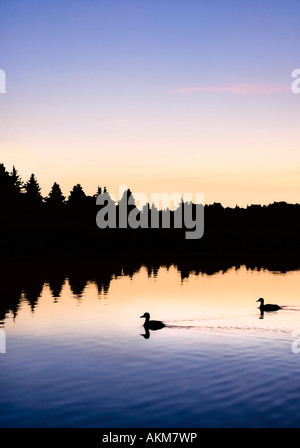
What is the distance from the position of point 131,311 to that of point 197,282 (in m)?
27.4

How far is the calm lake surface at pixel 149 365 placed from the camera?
1948 centimetres

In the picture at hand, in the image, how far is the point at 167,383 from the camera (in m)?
23.7

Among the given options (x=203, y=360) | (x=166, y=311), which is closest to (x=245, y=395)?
(x=203, y=360)

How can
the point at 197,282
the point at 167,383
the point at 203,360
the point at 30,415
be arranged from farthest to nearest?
the point at 197,282 → the point at 203,360 → the point at 167,383 → the point at 30,415

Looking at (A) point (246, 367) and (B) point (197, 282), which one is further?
→ (B) point (197, 282)

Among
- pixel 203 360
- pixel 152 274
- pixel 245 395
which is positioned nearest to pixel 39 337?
pixel 203 360

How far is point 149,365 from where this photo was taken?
2727 centimetres

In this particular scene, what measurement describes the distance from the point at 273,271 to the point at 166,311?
49734 mm

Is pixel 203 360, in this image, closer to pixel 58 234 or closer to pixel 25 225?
pixel 58 234

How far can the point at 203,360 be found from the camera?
28000mm

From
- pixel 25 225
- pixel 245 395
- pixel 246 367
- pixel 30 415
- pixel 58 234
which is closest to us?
pixel 30 415

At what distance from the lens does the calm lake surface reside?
19484 mm

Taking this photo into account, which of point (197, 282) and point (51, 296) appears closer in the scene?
point (51, 296)

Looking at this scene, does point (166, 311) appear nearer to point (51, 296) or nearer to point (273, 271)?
point (51, 296)
